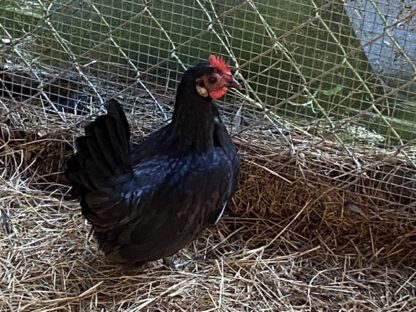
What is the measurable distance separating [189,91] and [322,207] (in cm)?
58

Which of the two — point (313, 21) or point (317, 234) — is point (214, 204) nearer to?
point (317, 234)

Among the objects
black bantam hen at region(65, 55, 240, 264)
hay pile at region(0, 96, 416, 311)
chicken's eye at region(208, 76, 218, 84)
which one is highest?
chicken's eye at region(208, 76, 218, 84)

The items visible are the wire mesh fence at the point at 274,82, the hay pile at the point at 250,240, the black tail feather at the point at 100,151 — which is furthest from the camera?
the wire mesh fence at the point at 274,82

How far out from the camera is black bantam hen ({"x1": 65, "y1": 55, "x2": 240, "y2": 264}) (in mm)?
1909

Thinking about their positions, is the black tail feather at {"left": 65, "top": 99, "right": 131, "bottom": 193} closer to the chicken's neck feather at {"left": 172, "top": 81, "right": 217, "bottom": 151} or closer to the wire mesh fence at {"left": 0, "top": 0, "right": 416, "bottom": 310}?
the chicken's neck feather at {"left": 172, "top": 81, "right": 217, "bottom": 151}

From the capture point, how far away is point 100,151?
6.26 ft

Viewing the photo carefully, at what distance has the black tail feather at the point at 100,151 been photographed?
6.21 ft

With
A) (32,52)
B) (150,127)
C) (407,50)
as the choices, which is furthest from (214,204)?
(32,52)

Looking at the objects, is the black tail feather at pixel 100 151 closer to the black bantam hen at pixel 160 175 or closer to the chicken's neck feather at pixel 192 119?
the black bantam hen at pixel 160 175

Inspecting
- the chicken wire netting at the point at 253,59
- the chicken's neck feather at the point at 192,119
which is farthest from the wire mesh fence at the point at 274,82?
the chicken's neck feather at the point at 192,119

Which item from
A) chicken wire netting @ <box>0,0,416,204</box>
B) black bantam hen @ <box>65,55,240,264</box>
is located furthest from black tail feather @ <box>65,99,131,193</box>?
chicken wire netting @ <box>0,0,416,204</box>

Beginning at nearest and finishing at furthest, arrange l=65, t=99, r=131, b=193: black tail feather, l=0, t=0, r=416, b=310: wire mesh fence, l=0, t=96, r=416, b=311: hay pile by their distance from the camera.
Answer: l=65, t=99, r=131, b=193: black tail feather < l=0, t=96, r=416, b=311: hay pile < l=0, t=0, r=416, b=310: wire mesh fence

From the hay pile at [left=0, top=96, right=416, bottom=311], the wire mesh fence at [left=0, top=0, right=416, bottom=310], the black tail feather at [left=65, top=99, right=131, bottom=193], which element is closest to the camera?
the black tail feather at [left=65, top=99, right=131, bottom=193]

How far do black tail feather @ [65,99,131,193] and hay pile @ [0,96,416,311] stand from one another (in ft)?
1.00
